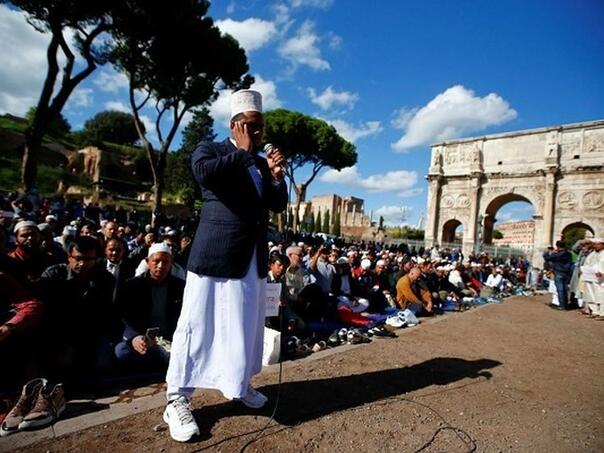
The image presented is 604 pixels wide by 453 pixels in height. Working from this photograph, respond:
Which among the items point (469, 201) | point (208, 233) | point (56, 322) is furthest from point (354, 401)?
point (469, 201)

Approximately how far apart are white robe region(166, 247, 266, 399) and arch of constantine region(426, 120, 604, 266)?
26.8 meters

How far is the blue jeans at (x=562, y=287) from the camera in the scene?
977 centimetres

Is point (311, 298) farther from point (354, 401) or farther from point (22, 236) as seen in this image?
point (22, 236)

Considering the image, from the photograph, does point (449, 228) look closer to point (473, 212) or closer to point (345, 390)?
point (473, 212)

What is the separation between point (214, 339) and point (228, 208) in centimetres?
86

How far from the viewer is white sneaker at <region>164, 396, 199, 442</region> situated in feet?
6.73

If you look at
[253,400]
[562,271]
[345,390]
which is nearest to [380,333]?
[345,390]

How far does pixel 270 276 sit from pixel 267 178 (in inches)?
110

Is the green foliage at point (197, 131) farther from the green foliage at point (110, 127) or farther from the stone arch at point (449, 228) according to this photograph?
the stone arch at point (449, 228)

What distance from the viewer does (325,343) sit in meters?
4.59

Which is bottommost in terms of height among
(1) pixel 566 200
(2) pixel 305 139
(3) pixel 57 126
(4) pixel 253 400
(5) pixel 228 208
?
(4) pixel 253 400

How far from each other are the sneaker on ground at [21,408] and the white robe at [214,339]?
2.98ft

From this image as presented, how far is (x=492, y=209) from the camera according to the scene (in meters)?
28.9

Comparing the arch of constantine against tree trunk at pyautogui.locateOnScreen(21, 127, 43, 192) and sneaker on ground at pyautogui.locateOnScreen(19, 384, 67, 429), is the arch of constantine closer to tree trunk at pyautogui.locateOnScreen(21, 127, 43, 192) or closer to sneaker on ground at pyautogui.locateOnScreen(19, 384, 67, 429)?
tree trunk at pyautogui.locateOnScreen(21, 127, 43, 192)
